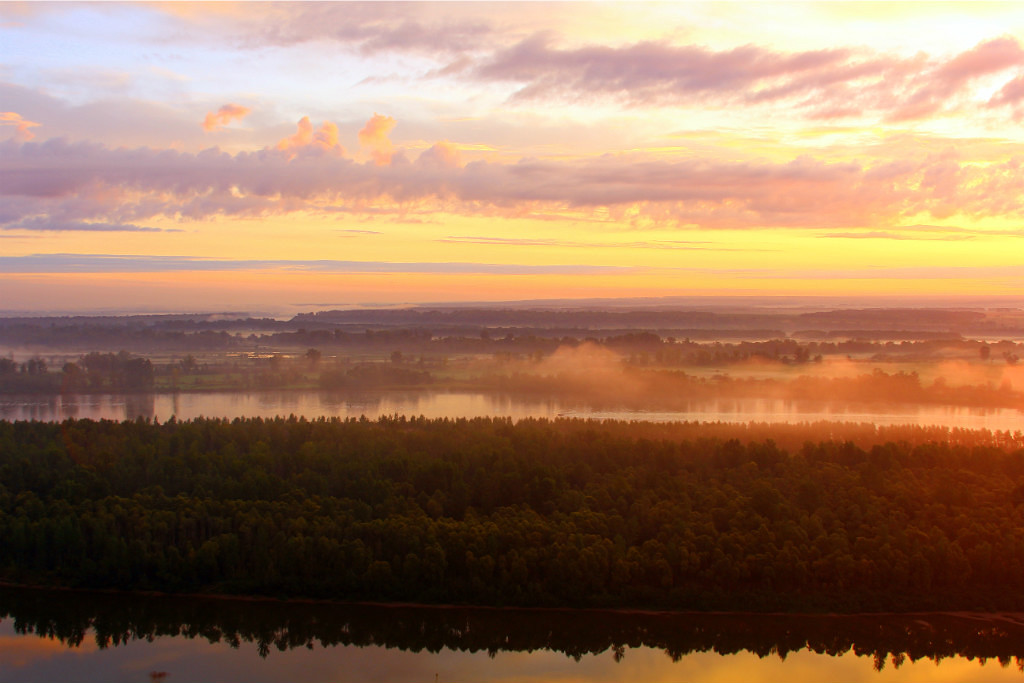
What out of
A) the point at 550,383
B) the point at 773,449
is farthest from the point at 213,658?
the point at 550,383

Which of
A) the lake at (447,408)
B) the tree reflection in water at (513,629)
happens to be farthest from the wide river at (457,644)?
the lake at (447,408)

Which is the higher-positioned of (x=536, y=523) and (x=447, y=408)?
(x=447, y=408)

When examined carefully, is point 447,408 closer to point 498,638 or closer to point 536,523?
point 536,523

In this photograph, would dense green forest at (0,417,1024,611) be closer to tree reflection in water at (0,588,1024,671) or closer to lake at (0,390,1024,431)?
tree reflection in water at (0,588,1024,671)

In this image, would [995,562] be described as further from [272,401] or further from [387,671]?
[272,401]

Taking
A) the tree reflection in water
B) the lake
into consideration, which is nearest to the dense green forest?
the tree reflection in water

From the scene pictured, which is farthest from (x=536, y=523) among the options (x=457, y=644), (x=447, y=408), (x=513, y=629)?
(x=447, y=408)
